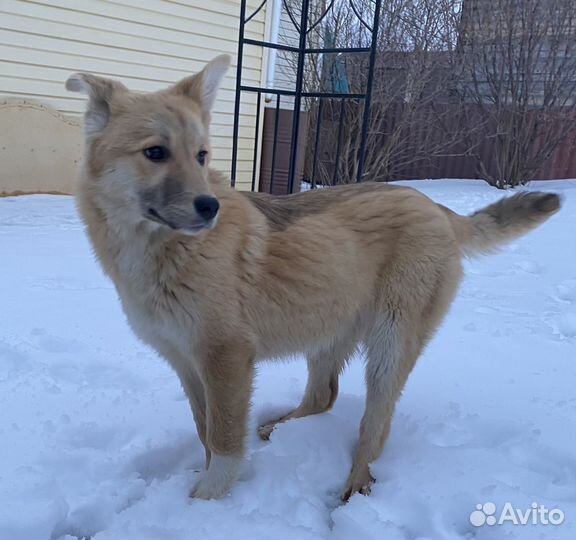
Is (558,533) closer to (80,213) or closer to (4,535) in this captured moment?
(4,535)

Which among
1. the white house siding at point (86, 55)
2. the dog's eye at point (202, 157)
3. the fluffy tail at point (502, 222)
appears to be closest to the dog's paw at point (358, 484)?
the fluffy tail at point (502, 222)

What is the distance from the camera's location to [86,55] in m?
8.61

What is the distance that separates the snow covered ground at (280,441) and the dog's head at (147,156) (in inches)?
46.6

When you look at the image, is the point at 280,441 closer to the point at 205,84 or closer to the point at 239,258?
the point at 239,258

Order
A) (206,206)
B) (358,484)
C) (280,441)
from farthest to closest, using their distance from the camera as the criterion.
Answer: (280,441)
(358,484)
(206,206)

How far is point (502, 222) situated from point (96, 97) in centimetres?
216

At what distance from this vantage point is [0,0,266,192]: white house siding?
26.3 feet

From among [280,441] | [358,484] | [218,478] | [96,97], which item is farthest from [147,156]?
[358,484]

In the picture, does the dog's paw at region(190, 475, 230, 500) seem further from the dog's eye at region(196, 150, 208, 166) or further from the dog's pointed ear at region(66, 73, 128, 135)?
the dog's pointed ear at region(66, 73, 128, 135)

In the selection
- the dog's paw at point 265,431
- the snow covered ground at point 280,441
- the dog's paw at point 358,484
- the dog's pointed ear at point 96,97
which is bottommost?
the dog's paw at point 265,431

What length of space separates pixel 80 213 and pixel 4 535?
1330 mm

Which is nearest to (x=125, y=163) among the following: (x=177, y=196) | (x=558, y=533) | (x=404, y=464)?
(x=177, y=196)

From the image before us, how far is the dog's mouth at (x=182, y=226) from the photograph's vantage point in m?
2.29

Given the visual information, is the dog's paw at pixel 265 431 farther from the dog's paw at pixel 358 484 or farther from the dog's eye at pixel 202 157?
the dog's eye at pixel 202 157
